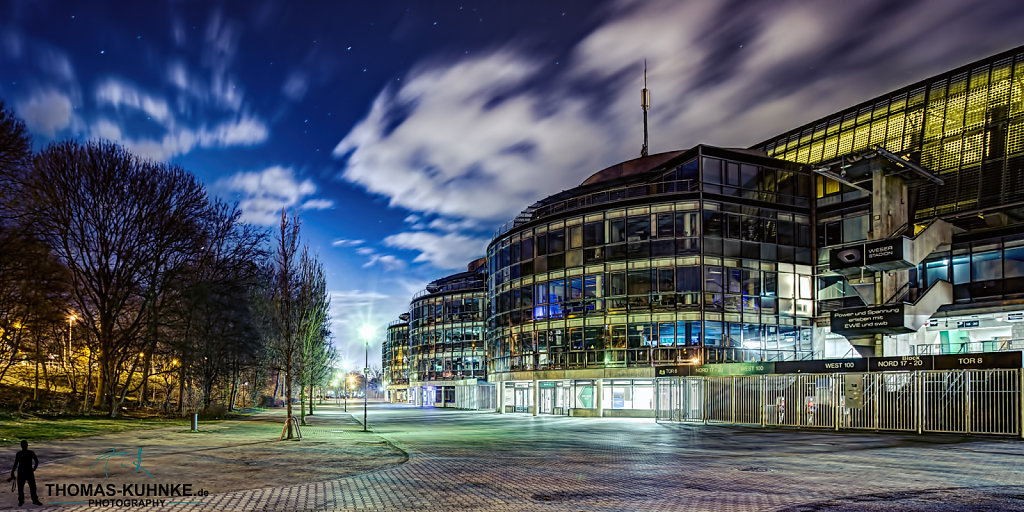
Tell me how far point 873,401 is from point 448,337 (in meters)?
68.5

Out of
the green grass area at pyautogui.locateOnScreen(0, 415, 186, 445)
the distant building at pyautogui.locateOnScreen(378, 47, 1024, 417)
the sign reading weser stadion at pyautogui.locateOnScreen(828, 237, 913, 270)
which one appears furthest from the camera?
the distant building at pyautogui.locateOnScreen(378, 47, 1024, 417)

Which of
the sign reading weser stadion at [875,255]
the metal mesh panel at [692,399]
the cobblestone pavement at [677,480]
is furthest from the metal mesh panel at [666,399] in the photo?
the cobblestone pavement at [677,480]

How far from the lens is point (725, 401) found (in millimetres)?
37375

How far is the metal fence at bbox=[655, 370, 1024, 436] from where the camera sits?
26.1 meters

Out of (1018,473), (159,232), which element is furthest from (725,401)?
(159,232)

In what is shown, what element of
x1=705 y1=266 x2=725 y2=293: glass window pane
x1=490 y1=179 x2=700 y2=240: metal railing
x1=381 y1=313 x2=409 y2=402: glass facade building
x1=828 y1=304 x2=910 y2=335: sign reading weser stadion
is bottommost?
x1=381 y1=313 x2=409 y2=402: glass facade building

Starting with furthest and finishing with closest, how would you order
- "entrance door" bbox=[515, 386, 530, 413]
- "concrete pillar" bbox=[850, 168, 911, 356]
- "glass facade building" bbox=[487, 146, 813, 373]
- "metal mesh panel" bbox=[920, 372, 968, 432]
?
"entrance door" bbox=[515, 386, 530, 413]
"glass facade building" bbox=[487, 146, 813, 373]
"concrete pillar" bbox=[850, 168, 911, 356]
"metal mesh panel" bbox=[920, 372, 968, 432]

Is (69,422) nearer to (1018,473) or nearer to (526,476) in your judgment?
(526,476)

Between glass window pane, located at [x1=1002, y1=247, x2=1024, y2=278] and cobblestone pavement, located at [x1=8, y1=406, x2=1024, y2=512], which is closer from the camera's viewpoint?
cobblestone pavement, located at [x1=8, y1=406, x2=1024, y2=512]

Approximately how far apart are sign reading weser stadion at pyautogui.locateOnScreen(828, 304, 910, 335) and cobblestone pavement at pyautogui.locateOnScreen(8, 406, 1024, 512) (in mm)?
8835

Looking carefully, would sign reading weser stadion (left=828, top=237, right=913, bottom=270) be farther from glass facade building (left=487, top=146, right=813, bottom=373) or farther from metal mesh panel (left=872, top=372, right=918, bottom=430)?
glass facade building (left=487, top=146, right=813, bottom=373)

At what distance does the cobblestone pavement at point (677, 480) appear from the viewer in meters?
11.7

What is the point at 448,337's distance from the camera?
9506cm

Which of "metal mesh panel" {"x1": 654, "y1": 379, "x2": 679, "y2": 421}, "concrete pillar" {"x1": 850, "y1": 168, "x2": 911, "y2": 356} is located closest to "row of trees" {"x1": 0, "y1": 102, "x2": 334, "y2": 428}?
"metal mesh panel" {"x1": 654, "y1": 379, "x2": 679, "y2": 421}
